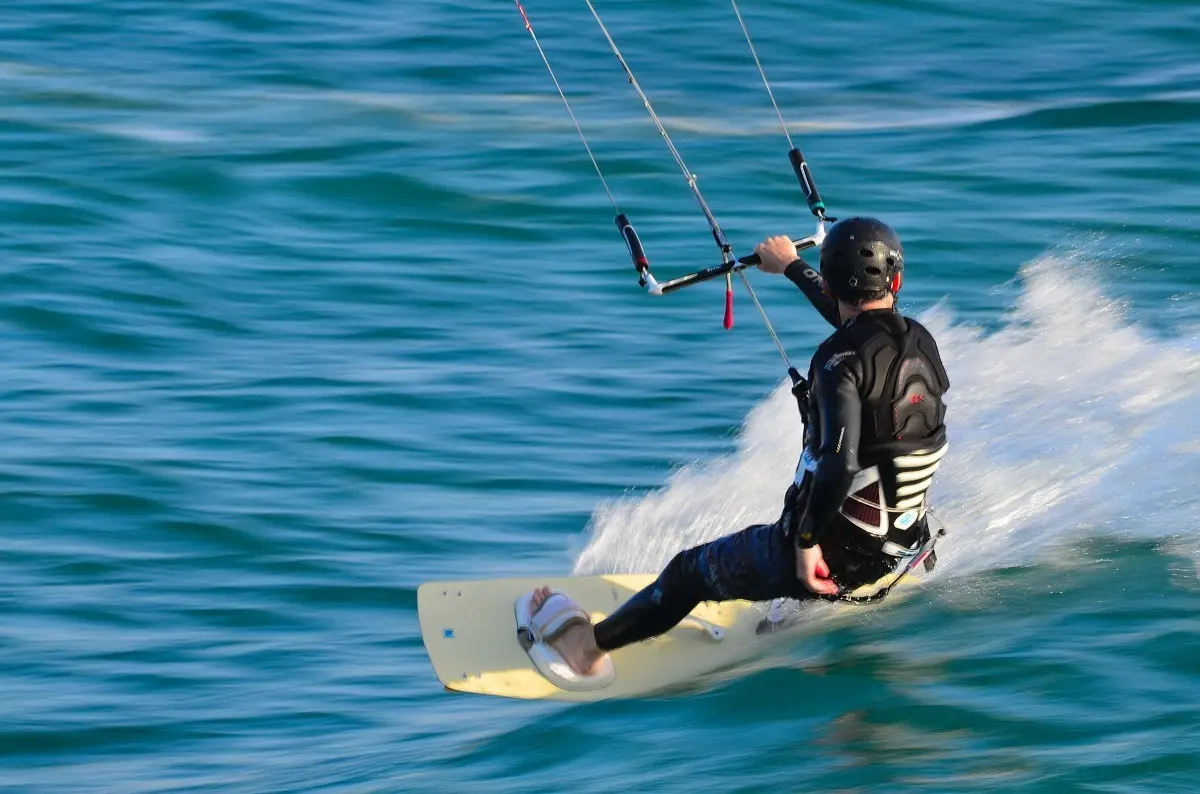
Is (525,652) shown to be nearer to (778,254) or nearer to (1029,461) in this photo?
(778,254)

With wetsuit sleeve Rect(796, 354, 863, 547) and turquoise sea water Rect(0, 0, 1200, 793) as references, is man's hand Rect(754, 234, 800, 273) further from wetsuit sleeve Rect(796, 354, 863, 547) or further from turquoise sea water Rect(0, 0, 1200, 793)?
turquoise sea water Rect(0, 0, 1200, 793)

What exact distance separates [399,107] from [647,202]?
3.32m

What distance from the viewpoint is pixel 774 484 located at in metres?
8.88

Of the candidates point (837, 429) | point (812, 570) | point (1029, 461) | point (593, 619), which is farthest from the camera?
point (1029, 461)

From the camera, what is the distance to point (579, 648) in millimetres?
6656

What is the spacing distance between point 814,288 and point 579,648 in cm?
154

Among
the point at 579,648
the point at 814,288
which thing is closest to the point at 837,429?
the point at 814,288

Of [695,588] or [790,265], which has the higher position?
[790,265]

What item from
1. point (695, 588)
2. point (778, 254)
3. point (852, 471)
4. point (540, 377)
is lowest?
point (540, 377)

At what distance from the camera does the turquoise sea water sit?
5965 millimetres

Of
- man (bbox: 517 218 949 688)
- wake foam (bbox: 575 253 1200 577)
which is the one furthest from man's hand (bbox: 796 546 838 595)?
wake foam (bbox: 575 253 1200 577)

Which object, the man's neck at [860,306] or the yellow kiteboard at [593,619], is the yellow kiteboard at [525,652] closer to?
the yellow kiteboard at [593,619]

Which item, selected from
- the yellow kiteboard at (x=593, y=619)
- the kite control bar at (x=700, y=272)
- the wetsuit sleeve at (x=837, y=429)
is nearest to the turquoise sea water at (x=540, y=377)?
the yellow kiteboard at (x=593, y=619)

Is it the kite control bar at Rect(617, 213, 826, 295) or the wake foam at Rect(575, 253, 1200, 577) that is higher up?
the kite control bar at Rect(617, 213, 826, 295)
